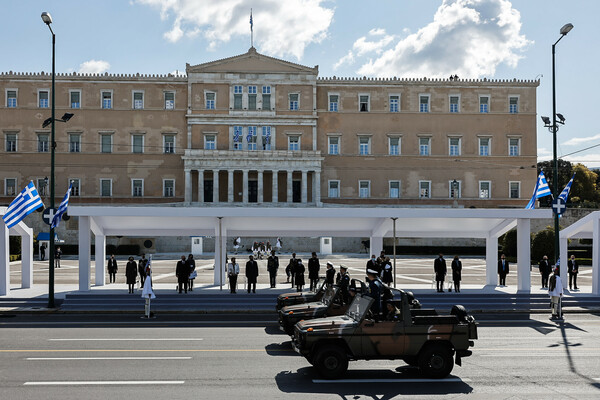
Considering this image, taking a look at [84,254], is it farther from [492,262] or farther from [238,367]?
[492,262]

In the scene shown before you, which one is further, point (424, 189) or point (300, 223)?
point (424, 189)

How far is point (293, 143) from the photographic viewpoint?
64.0m

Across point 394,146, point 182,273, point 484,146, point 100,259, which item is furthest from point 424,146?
point 182,273

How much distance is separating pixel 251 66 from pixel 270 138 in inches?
290

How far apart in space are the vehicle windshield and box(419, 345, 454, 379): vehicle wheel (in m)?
1.27

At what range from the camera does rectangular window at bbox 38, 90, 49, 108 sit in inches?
2456

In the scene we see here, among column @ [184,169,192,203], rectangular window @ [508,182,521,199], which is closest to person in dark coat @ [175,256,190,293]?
column @ [184,169,192,203]

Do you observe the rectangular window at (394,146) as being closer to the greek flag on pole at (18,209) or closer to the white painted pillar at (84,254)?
the white painted pillar at (84,254)

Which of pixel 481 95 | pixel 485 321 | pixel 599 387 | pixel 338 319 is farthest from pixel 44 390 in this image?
pixel 481 95

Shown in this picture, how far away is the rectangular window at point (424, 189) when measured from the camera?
6425cm

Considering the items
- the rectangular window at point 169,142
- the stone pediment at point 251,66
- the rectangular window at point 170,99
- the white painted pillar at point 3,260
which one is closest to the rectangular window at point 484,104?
the stone pediment at point 251,66

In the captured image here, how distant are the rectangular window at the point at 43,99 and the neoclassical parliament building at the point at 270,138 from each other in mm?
99

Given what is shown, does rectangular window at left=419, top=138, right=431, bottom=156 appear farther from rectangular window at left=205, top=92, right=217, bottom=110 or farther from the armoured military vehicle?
the armoured military vehicle

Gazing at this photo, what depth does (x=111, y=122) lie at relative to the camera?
6297cm
